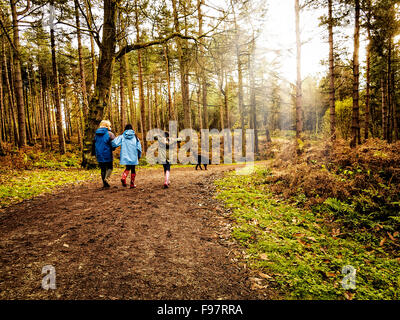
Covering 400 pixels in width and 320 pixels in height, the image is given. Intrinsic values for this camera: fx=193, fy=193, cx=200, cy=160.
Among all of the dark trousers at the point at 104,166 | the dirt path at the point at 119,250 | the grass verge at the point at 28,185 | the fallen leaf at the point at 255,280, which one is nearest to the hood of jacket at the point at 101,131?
→ the dark trousers at the point at 104,166

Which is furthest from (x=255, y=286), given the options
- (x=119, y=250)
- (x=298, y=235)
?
(x=119, y=250)

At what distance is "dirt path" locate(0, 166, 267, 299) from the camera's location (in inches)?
100

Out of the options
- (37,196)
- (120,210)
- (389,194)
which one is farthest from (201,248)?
(37,196)

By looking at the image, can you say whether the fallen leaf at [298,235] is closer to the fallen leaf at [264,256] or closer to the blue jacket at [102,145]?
the fallen leaf at [264,256]

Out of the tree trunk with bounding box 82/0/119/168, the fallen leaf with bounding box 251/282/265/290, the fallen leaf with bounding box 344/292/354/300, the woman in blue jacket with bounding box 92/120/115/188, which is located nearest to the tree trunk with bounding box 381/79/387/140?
the fallen leaf with bounding box 344/292/354/300

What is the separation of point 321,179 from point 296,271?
13.4 feet

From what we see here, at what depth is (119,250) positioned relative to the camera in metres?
3.38

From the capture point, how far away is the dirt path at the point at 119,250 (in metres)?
2.55

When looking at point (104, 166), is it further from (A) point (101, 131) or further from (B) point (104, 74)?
(B) point (104, 74)

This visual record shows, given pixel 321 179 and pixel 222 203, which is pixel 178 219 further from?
pixel 321 179

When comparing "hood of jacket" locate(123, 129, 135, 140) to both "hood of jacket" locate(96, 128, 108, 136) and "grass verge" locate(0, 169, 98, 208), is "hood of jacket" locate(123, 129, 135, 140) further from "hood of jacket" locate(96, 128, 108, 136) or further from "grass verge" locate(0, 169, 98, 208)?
"grass verge" locate(0, 169, 98, 208)

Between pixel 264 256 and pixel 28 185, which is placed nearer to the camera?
pixel 264 256

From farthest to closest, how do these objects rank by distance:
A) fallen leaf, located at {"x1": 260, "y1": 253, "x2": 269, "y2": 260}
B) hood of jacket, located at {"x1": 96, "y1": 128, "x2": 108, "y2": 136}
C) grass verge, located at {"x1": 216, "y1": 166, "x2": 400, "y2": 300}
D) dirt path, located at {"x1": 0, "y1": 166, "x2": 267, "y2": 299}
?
hood of jacket, located at {"x1": 96, "y1": 128, "x2": 108, "y2": 136} < fallen leaf, located at {"x1": 260, "y1": 253, "x2": 269, "y2": 260} < grass verge, located at {"x1": 216, "y1": 166, "x2": 400, "y2": 300} < dirt path, located at {"x1": 0, "y1": 166, "x2": 267, "y2": 299}
